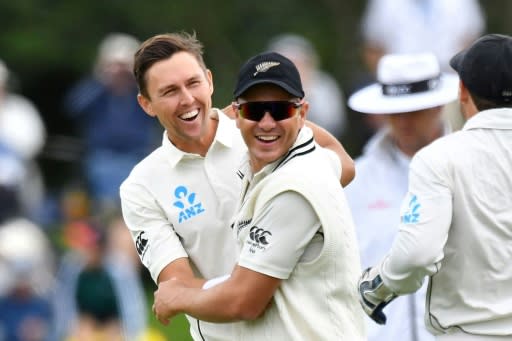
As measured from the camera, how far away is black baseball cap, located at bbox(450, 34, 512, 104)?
6164 mm

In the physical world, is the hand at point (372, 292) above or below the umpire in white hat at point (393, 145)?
above

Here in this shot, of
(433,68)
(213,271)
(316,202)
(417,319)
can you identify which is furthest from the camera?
(433,68)

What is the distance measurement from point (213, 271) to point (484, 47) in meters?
1.49

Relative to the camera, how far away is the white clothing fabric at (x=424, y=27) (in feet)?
42.5

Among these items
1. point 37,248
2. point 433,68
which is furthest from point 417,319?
point 37,248

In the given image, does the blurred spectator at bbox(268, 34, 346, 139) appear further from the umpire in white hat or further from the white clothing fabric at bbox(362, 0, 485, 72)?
the umpire in white hat

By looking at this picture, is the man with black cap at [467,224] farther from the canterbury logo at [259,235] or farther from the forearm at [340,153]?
the forearm at [340,153]

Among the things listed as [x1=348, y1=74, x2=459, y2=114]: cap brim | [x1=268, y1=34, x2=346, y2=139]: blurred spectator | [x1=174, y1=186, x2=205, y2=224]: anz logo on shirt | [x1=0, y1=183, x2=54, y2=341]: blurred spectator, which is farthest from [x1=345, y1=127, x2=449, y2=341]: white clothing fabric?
[x1=268, y1=34, x2=346, y2=139]: blurred spectator

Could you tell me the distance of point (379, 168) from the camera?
8.25 metres

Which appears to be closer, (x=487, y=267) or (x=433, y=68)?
(x=487, y=267)

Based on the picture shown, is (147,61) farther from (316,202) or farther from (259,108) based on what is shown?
(316,202)

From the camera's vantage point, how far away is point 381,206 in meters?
8.15

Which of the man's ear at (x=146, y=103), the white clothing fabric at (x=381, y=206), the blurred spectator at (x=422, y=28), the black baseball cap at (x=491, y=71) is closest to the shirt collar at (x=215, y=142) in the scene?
the man's ear at (x=146, y=103)

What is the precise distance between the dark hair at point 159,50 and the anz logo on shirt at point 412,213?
4.17ft
